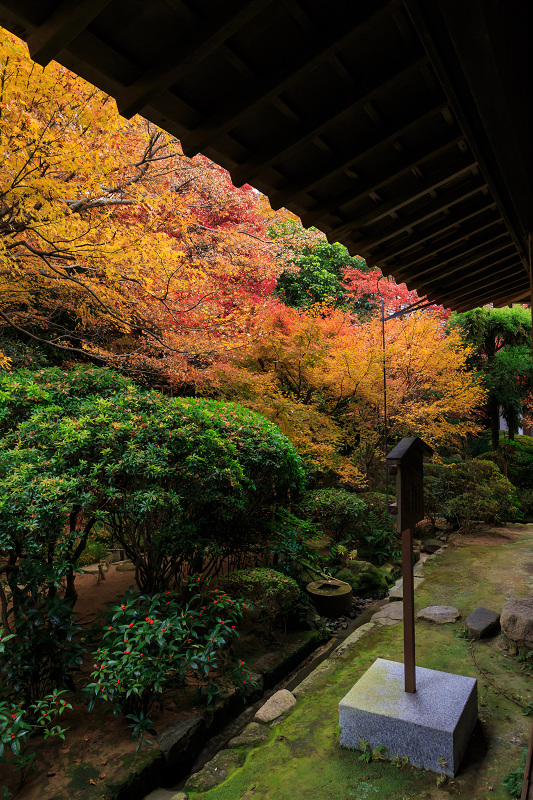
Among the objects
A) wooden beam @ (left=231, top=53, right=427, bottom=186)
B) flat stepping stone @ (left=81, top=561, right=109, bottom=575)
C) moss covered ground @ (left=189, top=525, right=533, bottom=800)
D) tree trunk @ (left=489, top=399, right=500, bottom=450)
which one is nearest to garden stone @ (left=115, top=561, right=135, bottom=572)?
flat stepping stone @ (left=81, top=561, right=109, bottom=575)

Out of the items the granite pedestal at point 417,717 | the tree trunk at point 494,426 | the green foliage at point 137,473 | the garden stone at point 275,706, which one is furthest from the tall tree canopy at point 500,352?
the granite pedestal at point 417,717

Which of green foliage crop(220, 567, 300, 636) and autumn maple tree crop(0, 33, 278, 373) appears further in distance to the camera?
green foliage crop(220, 567, 300, 636)

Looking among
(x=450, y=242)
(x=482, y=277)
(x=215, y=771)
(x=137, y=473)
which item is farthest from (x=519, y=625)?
(x=137, y=473)

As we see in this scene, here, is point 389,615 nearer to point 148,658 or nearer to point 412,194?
point 148,658

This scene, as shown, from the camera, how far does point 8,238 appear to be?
5.40 metres

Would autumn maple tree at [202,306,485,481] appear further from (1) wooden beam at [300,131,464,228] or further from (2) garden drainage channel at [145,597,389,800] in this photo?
(1) wooden beam at [300,131,464,228]

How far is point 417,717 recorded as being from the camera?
3232 mm

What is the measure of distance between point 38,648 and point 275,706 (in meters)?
2.26

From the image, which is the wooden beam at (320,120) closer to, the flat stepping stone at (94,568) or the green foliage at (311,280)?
the flat stepping stone at (94,568)

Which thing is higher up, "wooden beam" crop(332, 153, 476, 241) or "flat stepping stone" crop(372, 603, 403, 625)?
"wooden beam" crop(332, 153, 476, 241)

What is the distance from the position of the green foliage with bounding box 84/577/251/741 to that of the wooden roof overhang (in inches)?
137

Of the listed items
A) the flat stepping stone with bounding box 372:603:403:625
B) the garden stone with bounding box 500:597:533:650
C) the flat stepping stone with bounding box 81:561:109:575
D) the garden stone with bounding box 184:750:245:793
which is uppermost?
the garden stone with bounding box 500:597:533:650

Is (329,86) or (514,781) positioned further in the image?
(514,781)

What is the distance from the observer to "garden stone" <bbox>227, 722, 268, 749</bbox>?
13.2 ft
